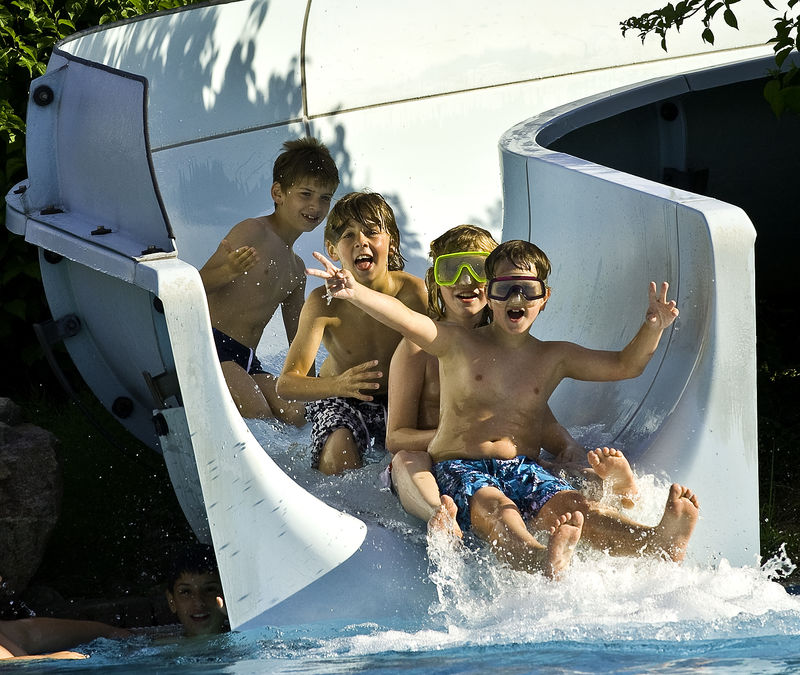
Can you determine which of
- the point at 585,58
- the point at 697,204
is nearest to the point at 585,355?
the point at 697,204

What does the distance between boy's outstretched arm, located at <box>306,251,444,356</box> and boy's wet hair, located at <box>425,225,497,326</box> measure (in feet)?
1.23

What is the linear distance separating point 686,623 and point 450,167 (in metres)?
4.16

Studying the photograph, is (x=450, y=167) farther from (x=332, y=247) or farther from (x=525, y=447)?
(x=525, y=447)

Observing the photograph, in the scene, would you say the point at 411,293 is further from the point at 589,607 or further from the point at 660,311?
the point at 589,607

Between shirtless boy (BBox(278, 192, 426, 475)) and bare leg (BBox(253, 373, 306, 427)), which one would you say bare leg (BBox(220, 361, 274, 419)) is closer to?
bare leg (BBox(253, 373, 306, 427))

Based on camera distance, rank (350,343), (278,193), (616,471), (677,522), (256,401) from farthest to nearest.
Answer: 1. (278,193)
2. (256,401)
3. (350,343)
4. (616,471)
5. (677,522)

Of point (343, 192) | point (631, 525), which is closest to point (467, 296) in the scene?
point (631, 525)

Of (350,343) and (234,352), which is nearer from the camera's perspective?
(350,343)

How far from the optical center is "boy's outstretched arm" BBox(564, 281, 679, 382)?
11.9 ft

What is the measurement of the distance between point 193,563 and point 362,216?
136 centimetres

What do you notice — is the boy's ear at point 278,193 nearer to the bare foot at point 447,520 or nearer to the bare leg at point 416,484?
the bare leg at point 416,484

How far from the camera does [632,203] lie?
417cm

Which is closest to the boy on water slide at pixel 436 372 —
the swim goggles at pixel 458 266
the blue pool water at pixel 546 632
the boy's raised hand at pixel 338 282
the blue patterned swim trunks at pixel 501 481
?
the swim goggles at pixel 458 266

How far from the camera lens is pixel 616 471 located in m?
3.53
